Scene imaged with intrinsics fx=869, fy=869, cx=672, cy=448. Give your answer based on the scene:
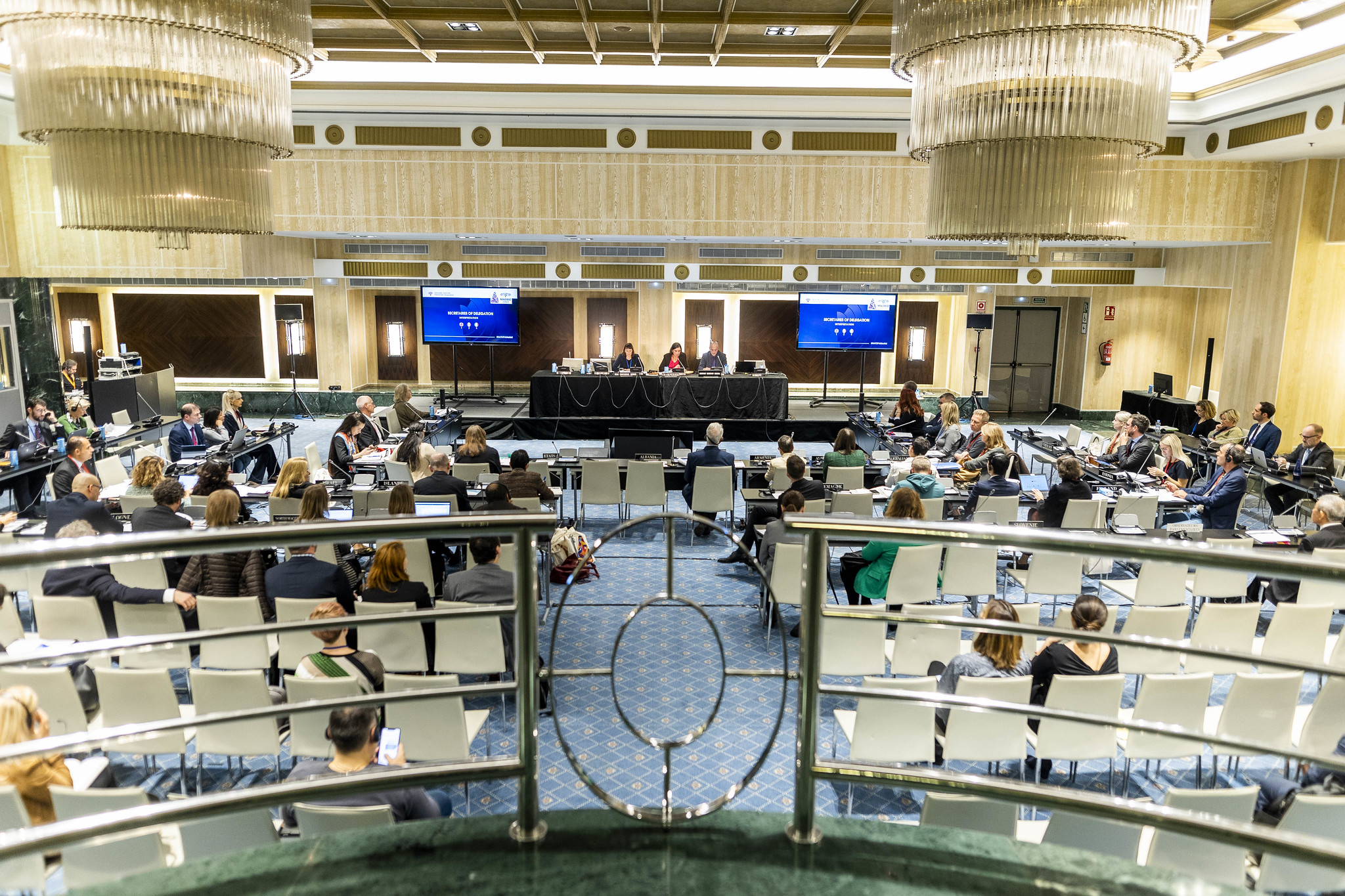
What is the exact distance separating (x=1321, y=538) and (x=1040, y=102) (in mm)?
4962

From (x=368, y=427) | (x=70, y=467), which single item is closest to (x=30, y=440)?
(x=70, y=467)

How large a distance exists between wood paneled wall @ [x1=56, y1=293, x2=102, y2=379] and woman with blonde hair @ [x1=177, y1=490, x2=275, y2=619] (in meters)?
15.9

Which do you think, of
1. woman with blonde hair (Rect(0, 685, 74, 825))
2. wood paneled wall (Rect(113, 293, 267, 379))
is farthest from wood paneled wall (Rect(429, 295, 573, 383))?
woman with blonde hair (Rect(0, 685, 74, 825))

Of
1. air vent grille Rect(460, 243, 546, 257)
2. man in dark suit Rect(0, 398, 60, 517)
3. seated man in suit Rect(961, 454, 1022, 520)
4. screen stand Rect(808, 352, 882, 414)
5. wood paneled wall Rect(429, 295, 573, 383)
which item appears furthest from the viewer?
wood paneled wall Rect(429, 295, 573, 383)

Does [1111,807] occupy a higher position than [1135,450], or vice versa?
[1111,807]

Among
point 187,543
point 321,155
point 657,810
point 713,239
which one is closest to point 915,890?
point 657,810

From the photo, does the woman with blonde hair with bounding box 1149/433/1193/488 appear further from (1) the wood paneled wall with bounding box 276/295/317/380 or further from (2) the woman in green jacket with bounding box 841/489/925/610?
(1) the wood paneled wall with bounding box 276/295/317/380

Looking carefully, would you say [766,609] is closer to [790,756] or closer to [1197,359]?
[790,756]

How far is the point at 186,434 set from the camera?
398 inches

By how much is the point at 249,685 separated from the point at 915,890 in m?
3.14

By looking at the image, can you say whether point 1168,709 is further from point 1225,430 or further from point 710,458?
point 1225,430

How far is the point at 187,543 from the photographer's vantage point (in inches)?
63.3

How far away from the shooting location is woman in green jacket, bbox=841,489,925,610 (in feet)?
20.6

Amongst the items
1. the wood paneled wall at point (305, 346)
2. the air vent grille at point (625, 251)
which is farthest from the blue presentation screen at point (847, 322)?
the wood paneled wall at point (305, 346)
